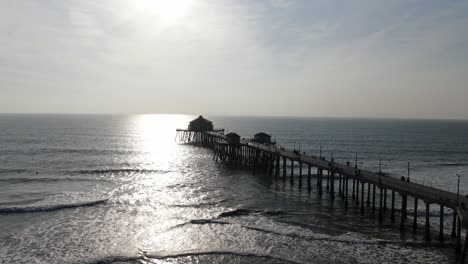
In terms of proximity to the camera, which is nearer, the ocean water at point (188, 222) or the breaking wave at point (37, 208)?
the ocean water at point (188, 222)

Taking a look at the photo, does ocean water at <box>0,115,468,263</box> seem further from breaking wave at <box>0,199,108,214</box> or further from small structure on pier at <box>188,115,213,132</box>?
small structure on pier at <box>188,115,213,132</box>

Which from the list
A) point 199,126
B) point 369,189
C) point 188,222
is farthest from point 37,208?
point 199,126

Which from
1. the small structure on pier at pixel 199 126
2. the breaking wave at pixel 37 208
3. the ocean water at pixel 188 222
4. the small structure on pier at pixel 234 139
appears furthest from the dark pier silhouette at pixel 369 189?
the breaking wave at pixel 37 208

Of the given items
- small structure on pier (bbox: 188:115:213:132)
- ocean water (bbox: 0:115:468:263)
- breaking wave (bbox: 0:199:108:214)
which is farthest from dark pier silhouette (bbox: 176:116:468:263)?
breaking wave (bbox: 0:199:108:214)

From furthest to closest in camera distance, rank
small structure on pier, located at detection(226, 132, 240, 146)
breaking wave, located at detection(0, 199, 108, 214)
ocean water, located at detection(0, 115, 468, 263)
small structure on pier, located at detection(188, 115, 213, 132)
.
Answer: small structure on pier, located at detection(188, 115, 213, 132) → small structure on pier, located at detection(226, 132, 240, 146) → breaking wave, located at detection(0, 199, 108, 214) → ocean water, located at detection(0, 115, 468, 263)

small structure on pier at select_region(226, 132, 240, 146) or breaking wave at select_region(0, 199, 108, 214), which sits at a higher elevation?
small structure on pier at select_region(226, 132, 240, 146)

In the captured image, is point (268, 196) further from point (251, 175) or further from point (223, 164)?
point (223, 164)

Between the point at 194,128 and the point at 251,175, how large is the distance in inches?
1677

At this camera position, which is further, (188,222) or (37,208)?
(37,208)

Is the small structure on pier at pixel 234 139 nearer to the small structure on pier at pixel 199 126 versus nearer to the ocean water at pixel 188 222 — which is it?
the ocean water at pixel 188 222

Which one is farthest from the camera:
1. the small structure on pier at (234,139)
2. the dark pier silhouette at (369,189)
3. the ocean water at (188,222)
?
the small structure on pier at (234,139)

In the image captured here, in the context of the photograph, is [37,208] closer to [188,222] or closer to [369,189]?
[188,222]

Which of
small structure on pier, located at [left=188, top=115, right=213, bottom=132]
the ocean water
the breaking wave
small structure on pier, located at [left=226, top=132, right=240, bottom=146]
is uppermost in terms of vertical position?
small structure on pier, located at [left=188, top=115, right=213, bottom=132]

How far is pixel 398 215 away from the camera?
33375mm
